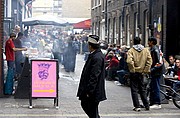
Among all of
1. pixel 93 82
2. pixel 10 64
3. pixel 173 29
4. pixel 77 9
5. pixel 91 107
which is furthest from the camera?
pixel 77 9

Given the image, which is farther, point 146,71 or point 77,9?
point 77,9

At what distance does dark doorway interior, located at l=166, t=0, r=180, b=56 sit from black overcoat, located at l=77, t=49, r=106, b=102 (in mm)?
10422

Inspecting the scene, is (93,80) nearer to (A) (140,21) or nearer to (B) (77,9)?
(A) (140,21)

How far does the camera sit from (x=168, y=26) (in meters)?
19.2

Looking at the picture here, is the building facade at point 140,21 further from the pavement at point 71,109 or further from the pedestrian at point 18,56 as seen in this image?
the pedestrian at point 18,56

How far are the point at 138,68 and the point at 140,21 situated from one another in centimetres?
1274

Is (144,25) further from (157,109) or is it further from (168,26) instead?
(157,109)

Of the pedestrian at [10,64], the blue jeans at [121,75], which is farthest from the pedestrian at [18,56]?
the blue jeans at [121,75]

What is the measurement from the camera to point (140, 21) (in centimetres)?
2483

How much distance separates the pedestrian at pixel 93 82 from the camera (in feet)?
28.8

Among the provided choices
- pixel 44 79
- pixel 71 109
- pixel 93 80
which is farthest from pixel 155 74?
pixel 93 80

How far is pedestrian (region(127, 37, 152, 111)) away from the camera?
12312 mm

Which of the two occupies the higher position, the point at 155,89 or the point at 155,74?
the point at 155,74

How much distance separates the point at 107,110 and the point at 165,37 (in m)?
7.59
